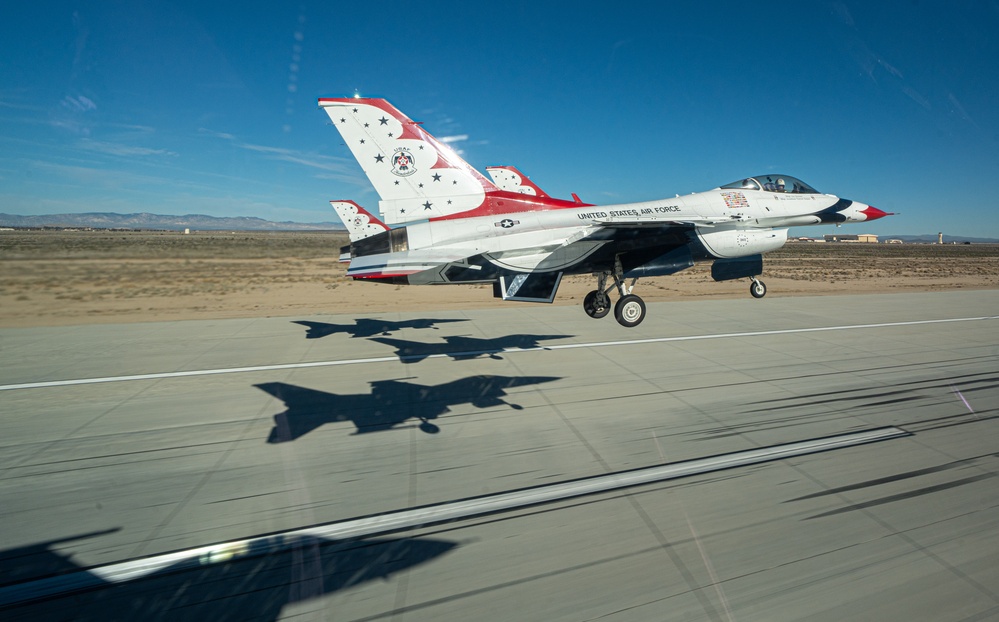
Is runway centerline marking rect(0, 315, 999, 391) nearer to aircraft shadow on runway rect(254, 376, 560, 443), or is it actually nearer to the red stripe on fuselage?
aircraft shadow on runway rect(254, 376, 560, 443)

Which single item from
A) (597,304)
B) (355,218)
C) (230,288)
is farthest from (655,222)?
(230,288)

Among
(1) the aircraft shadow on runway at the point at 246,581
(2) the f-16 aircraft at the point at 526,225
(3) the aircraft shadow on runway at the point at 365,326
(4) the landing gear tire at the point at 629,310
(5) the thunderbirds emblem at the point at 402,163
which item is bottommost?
(1) the aircraft shadow on runway at the point at 246,581

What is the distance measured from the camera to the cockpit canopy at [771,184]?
13000 mm

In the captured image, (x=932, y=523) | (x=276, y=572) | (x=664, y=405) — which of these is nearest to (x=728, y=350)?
(x=664, y=405)

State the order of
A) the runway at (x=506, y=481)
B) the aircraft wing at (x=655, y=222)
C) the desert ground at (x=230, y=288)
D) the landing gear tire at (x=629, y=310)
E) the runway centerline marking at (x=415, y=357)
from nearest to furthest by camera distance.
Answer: the runway at (x=506, y=481) < the runway centerline marking at (x=415, y=357) < the aircraft wing at (x=655, y=222) < the landing gear tire at (x=629, y=310) < the desert ground at (x=230, y=288)

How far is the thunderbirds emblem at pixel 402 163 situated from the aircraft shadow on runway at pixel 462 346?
172 inches

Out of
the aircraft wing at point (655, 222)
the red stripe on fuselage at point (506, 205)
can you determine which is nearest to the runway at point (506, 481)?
the aircraft wing at point (655, 222)

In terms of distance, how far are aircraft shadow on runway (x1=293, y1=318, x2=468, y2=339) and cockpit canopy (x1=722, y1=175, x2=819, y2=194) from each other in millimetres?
9566

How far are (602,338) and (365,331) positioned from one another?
7.38 m

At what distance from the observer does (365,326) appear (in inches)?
613

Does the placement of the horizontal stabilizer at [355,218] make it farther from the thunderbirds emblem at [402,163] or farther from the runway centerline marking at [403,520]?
the runway centerline marking at [403,520]

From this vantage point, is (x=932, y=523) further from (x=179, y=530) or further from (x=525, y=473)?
(x=179, y=530)

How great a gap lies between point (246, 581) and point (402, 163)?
8.51 meters

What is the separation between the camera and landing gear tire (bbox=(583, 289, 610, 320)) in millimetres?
13406
